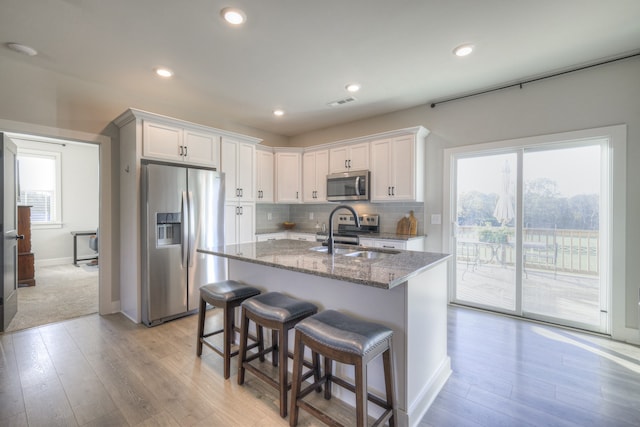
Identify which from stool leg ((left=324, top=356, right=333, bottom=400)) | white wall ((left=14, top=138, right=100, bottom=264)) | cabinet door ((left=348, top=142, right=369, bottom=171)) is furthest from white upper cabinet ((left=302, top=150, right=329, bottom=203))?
white wall ((left=14, top=138, right=100, bottom=264))

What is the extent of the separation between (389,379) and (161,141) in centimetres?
340

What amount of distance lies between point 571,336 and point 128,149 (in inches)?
206

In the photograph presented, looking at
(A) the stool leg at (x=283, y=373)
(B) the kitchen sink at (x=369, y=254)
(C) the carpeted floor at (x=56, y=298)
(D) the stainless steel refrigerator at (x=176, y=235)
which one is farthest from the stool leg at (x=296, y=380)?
(C) the carpeted floor at (x=56, y=298)

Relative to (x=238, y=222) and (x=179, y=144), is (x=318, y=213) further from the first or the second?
(x=179, y=144)

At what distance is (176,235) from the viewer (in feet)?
11.3

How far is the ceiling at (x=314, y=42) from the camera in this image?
2.11m

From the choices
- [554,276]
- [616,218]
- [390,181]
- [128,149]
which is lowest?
[554,276]

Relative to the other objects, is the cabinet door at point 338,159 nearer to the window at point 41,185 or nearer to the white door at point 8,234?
the white door at point 8,234

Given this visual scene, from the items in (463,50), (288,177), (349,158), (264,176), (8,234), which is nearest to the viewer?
(463,50)

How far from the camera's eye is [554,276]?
3.32 meters

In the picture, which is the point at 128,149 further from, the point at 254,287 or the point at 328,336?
the point at 328,336

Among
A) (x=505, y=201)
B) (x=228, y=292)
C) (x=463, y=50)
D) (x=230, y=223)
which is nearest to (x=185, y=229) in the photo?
(x=230, y=223)

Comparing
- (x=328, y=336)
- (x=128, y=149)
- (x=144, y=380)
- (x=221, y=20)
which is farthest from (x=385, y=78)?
(x=144, y=380)

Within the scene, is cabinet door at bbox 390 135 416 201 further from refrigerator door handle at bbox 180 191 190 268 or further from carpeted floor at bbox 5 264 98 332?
carpeted floor at bbox 5 264 98 332
